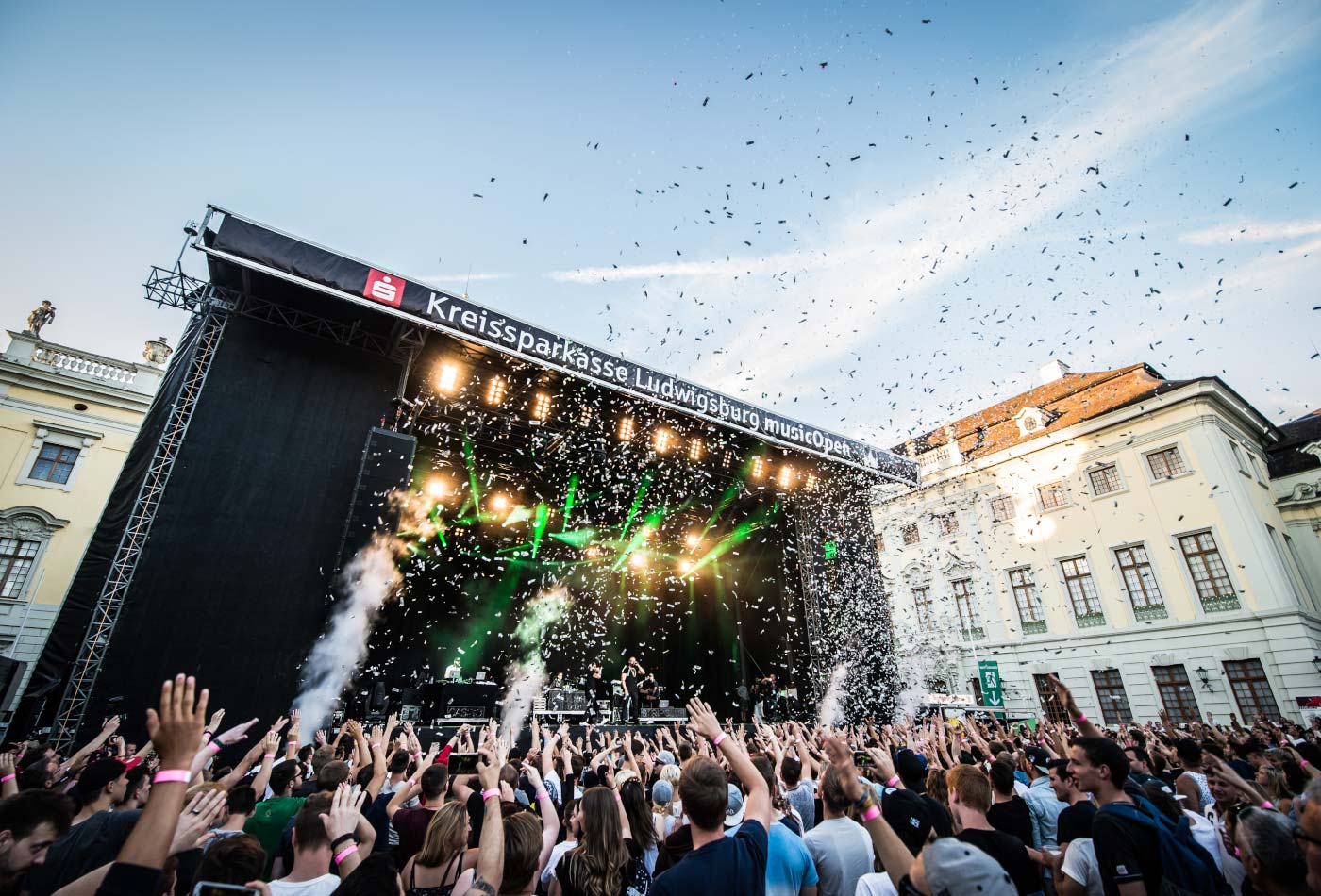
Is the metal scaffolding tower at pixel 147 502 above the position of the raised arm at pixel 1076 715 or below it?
above

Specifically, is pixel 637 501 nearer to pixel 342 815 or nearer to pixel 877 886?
pixel 342 815

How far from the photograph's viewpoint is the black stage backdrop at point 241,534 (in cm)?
880

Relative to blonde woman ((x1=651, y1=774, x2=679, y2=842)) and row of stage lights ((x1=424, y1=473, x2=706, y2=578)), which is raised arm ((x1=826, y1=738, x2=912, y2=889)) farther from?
row of stage lights ((x1=424, y1=473, x2=706, y2=578))

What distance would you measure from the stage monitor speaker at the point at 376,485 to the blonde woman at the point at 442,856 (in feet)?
28.0

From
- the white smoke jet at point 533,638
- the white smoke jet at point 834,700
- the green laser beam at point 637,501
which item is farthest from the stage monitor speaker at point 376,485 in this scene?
the white smoke jet at point 834,700

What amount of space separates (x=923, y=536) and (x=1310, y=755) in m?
21.7

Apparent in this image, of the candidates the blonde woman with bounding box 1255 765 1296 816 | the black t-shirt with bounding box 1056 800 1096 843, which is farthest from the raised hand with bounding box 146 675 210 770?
the blonde woman with bounding box 1255 765 1296 816

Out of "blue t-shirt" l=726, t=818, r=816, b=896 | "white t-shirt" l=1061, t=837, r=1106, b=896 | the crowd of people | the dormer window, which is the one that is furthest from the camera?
the dormer window

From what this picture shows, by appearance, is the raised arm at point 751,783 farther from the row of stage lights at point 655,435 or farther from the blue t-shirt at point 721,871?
the row of stage lights at point 655,435

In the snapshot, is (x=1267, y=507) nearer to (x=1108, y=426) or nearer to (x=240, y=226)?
(x=1108, y=426)

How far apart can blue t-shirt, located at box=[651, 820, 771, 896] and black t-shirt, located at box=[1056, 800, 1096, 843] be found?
212 cm

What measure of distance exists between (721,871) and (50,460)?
77.4 feet

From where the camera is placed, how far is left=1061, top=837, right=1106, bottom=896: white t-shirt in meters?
2.73

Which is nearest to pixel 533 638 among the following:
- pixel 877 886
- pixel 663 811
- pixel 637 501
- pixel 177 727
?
pixel 637 501
